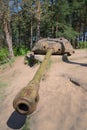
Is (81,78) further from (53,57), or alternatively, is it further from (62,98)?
(53,57)

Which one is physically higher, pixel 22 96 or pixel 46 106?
pixel 22 96

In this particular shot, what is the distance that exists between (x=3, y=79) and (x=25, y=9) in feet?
44.2

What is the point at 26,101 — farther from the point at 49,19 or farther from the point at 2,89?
the point at 49,19

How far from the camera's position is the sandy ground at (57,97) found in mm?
4965

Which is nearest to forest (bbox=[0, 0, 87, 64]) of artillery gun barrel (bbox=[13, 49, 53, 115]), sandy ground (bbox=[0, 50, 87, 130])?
sandy ground (bbox=[0, 50, 87, 130])

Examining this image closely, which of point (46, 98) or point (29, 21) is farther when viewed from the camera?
point (29, 21)

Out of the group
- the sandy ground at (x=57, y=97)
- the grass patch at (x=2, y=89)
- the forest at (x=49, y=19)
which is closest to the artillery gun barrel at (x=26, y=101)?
the sandy ground at (x=57, y=97)

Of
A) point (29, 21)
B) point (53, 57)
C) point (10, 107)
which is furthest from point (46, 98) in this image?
point (29, 21)

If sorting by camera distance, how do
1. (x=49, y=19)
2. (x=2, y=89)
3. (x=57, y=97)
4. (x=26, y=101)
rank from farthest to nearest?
(x=49, y=19), (x=2, y=89), (x=57, y=97), (x=26, y=101)

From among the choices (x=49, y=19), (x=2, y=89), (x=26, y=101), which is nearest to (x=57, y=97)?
(x=2, y=89)

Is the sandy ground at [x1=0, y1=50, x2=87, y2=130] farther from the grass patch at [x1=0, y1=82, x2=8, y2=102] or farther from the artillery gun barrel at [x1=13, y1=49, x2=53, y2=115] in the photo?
the artillery gun barrel at [x1=13, y1=49, x2=53, y2=115]

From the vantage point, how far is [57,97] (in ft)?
19.4

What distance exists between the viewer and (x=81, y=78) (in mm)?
6559

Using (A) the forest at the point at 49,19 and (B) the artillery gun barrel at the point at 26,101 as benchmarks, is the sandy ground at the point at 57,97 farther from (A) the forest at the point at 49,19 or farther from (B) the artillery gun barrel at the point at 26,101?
(A) the forest at the point at 49,19
